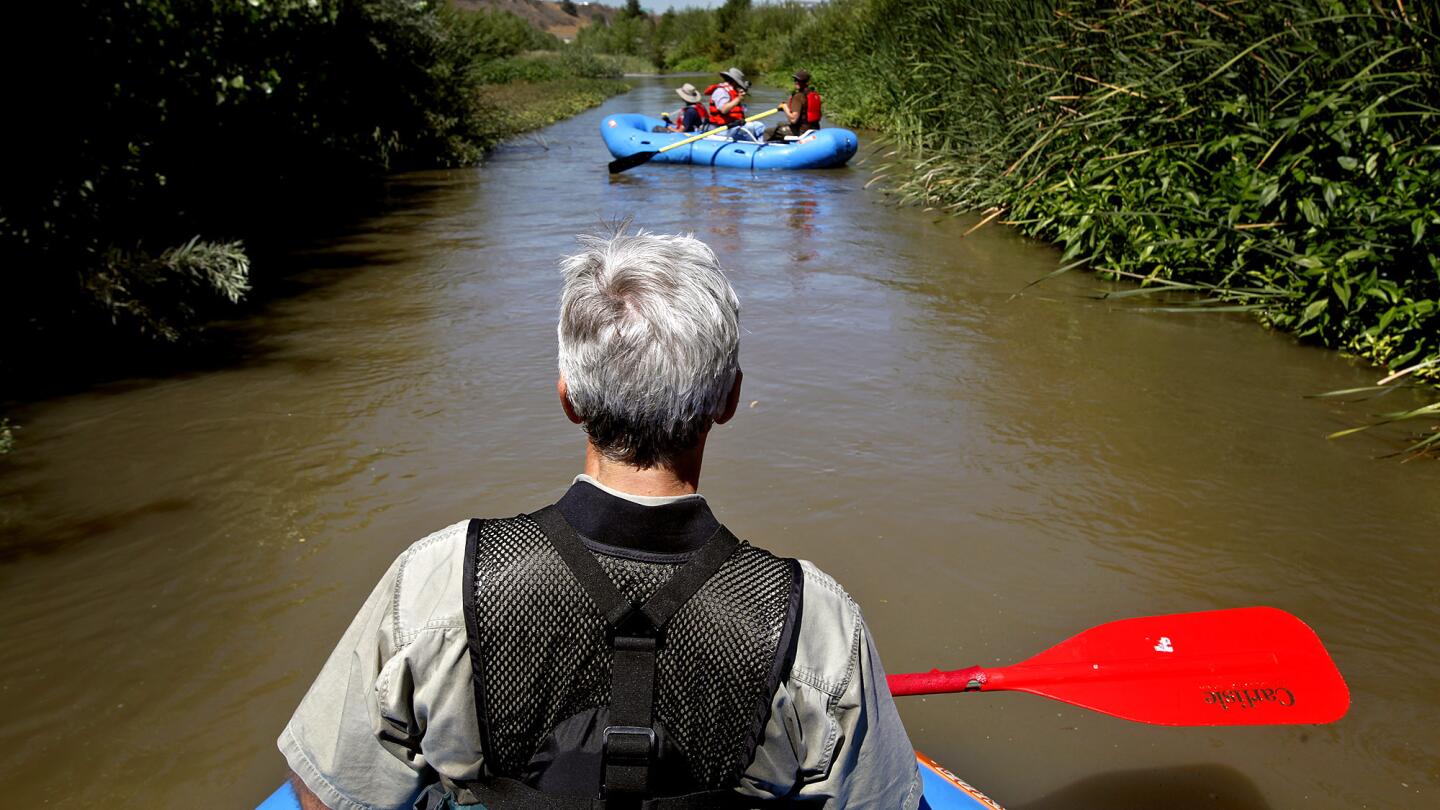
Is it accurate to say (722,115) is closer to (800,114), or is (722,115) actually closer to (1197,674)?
(800,114)

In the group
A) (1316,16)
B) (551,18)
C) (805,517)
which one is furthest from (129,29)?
(551,18)

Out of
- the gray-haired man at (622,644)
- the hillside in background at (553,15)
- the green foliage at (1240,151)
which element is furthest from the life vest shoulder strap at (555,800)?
the hillside in background at (553,15)

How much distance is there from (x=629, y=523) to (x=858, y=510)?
9.59 ft

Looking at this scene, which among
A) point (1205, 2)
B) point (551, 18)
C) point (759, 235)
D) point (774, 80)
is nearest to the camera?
point (1205, 2)

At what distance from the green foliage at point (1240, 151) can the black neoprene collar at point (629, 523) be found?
4.55 meters

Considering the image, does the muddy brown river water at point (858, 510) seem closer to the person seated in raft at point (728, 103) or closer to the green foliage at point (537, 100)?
the person seated in raft at point (728, 103)

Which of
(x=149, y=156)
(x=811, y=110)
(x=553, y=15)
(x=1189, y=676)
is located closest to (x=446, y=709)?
(x=1189, y=676)

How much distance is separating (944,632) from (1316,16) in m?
4.17

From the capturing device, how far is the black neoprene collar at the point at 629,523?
1.31m

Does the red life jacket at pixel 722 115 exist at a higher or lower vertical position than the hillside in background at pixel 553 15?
lower

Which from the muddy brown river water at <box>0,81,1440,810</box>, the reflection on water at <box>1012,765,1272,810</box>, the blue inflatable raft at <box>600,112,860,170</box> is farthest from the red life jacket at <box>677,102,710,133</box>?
the reflection on water at <box>1012,765,1272,810</box>

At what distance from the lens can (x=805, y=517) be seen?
4117mm

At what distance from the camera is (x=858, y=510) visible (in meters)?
4.16

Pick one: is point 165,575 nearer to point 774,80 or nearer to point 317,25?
point 317,25
